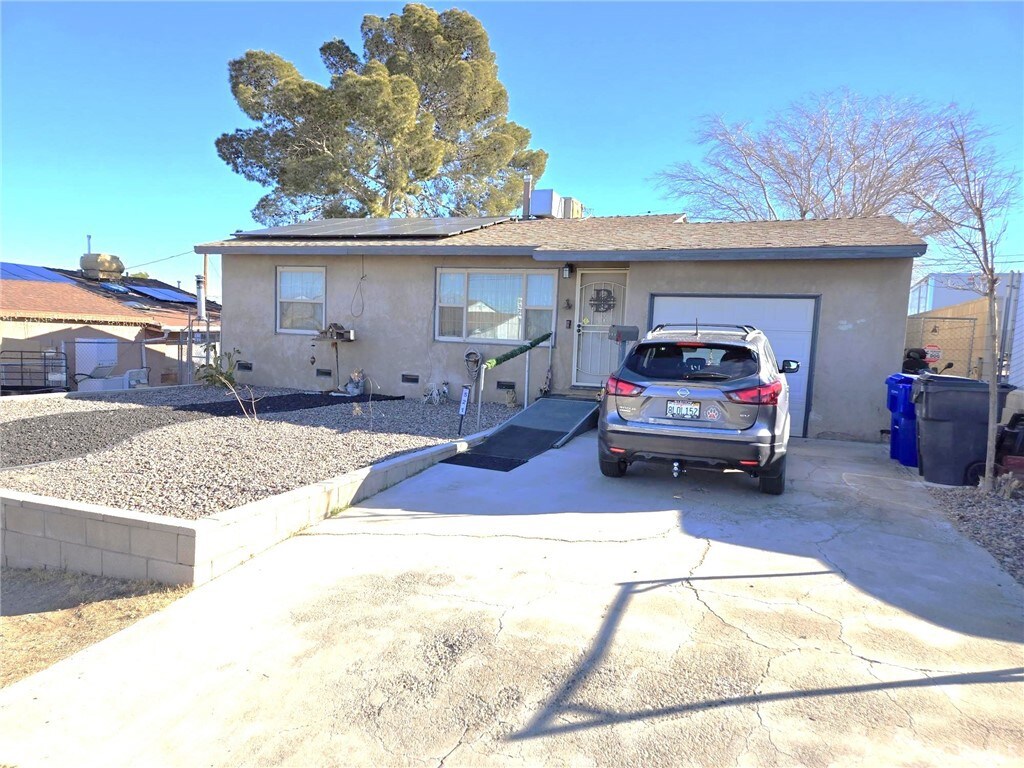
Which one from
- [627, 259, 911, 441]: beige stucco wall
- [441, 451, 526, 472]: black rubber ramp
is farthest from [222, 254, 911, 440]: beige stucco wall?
[441, 451, 526, 472]: black rubber ramp

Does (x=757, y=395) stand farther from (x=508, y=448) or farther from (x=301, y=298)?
(x=301, y=298)

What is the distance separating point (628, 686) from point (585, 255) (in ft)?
25.8

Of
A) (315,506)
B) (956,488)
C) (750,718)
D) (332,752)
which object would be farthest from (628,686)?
(956,488)

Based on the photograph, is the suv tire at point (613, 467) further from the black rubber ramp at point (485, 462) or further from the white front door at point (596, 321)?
the white front door at point (596, 321)

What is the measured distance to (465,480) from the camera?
22.2ft

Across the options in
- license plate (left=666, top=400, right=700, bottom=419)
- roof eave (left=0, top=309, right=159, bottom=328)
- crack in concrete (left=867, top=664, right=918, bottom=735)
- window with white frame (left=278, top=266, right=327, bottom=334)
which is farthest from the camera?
roof eave (left=0, top=309, right=159, bottom=328)

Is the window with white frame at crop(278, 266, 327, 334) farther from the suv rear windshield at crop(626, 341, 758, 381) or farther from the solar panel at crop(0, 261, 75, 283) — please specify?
the solar panel at crop(0, 261, 75, 283)

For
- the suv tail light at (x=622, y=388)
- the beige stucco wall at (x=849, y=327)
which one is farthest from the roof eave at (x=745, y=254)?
the suv tail light at (x=622, y=388)

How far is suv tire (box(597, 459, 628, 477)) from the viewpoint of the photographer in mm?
6608

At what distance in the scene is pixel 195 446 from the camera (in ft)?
23.9

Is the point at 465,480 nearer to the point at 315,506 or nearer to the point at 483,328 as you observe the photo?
the point at 315,506

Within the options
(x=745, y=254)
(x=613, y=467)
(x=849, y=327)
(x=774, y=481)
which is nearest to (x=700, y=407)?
(x=774, y=481)

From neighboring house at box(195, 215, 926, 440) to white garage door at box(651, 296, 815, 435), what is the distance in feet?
A: 0.07

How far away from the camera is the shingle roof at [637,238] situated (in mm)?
9359
